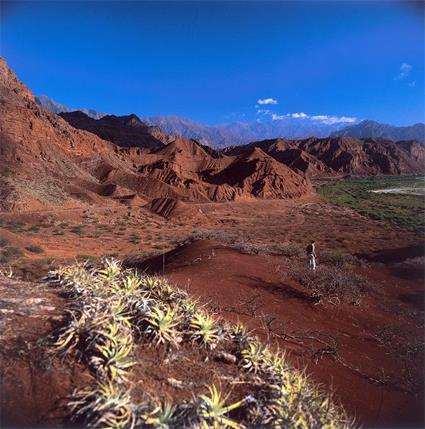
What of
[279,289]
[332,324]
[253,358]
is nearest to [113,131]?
[279,289]

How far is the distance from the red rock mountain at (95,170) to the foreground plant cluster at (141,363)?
27075 millimetres

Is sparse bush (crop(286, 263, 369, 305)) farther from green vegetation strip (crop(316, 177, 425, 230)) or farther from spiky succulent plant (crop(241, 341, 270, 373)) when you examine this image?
green vegetation strip (crop(316, 177, 425, 230))

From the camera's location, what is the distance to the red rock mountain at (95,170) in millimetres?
32719

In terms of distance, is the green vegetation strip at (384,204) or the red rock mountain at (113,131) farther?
the red rock mountain at (113,131)

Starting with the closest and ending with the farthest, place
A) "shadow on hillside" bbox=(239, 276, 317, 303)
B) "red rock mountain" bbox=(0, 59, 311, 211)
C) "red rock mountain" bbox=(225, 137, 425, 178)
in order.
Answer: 1. "shadow on hillside" bbox=(239, 276, 317, 303)
2. "red rock mountain" bbox=(0, 59, 311, 211)
3. "red rock mountain" bbox=(225, 137, 425, 178)

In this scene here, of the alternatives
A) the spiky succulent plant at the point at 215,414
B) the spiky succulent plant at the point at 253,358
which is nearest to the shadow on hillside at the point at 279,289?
the spiky succulent plant at the point at 253,358

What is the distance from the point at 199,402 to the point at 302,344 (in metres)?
3.66

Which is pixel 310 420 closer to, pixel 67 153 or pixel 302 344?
pixel 302 344

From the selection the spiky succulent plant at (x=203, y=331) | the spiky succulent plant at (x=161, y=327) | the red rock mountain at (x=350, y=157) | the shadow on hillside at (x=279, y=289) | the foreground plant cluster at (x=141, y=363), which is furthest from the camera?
the red rock mountain at (x=350, y=157)

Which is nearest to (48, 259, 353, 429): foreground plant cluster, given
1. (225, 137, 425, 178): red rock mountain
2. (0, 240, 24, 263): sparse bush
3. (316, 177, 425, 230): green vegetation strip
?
(0, 240, 24, 263): sparse bush

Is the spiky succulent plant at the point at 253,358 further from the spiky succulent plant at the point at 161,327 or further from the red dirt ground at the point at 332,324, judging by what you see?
the red dirt ground at the point at 332,324

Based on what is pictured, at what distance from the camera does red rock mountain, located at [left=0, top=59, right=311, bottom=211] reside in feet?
107

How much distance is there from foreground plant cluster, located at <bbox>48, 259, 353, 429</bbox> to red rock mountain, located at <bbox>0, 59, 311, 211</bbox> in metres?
27.1

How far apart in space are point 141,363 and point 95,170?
48.7m
